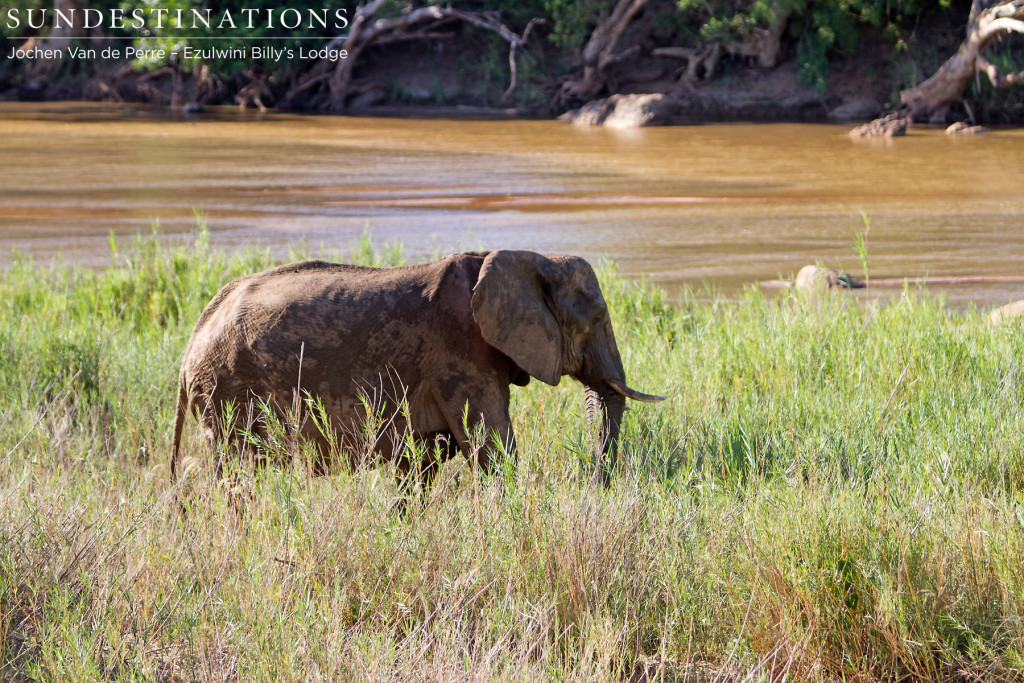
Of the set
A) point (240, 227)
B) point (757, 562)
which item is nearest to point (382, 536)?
point (757, 562)

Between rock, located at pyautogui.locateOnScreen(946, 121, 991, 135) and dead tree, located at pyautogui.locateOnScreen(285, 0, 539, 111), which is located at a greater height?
dead tree, located at pyautogui.locateOnScreen(285, 0, 539, 111)

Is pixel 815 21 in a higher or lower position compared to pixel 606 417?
higher

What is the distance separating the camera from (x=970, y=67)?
71.0ft

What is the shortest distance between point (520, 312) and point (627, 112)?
70.8 feet

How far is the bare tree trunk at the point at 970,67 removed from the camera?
20.1 meters

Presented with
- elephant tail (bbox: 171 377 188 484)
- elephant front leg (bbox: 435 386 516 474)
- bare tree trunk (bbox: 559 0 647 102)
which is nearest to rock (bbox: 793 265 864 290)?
elephant front leg (bbox: 435 386 516 474)

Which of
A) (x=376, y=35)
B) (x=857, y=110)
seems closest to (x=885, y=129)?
(x=857, y=110)

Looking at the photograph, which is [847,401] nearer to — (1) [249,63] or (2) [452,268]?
(2) [452,268]

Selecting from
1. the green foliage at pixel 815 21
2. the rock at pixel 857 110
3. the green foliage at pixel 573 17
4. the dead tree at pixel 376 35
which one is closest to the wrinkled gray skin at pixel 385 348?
the green foliage at pixel 815 21

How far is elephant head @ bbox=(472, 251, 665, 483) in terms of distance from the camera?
3939 millimetres

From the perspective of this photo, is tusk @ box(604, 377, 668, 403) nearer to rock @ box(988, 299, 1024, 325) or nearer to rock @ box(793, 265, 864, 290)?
rock @ box(988, 299, 1024, 325)

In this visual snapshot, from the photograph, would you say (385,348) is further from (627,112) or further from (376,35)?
(376,35)

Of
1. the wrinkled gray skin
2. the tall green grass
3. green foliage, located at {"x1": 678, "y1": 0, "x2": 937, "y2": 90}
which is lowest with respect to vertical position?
the tall green grass

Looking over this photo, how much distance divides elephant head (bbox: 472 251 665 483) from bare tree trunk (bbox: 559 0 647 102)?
23.1 meters
